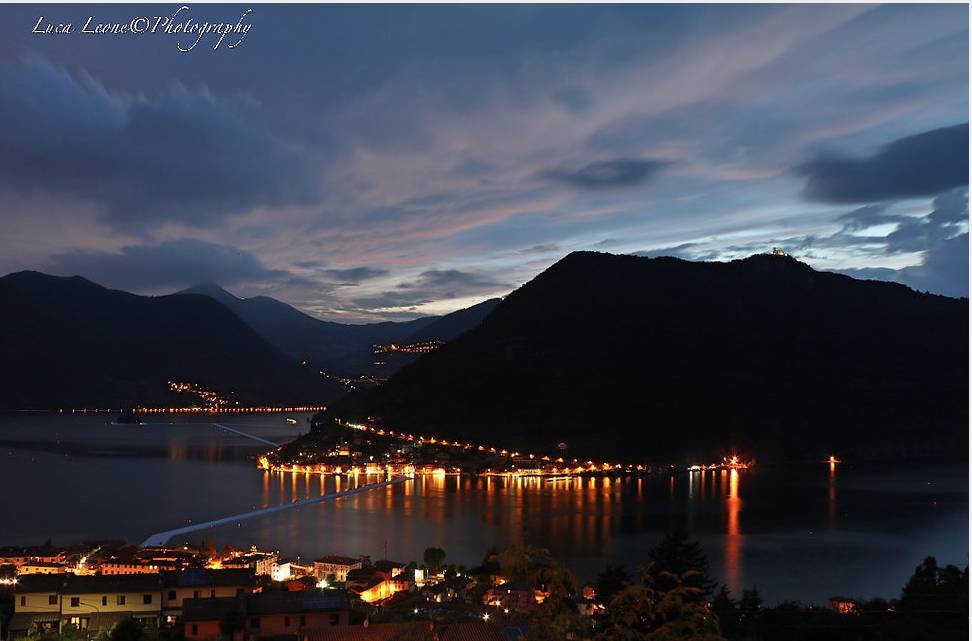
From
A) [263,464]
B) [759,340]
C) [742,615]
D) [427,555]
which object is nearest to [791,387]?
[759,340]

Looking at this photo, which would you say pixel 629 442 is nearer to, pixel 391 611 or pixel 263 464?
pixel 263 464

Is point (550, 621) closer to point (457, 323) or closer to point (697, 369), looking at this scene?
point (697, 369)

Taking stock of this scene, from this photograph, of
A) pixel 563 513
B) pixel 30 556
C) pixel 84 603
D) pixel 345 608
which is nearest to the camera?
pixel 345 608

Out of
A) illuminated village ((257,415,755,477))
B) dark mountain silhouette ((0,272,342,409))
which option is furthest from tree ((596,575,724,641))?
dark mountain silhouette ((0,272,342,409))

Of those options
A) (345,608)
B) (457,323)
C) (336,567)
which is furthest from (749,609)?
(457,323)

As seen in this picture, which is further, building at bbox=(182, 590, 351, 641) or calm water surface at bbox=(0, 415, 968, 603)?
calm water surface at bbox=(0, 415, 968, 603)

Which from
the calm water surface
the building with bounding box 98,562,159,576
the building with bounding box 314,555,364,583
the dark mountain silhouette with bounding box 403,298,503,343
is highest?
the dark mountain silhouette with bounding box 403,298,503,343

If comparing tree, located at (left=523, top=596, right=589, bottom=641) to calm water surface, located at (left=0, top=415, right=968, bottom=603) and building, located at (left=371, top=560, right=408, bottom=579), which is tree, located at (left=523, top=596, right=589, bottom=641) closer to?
building, located at (left=371, top=560, right=408, bottom=579)
